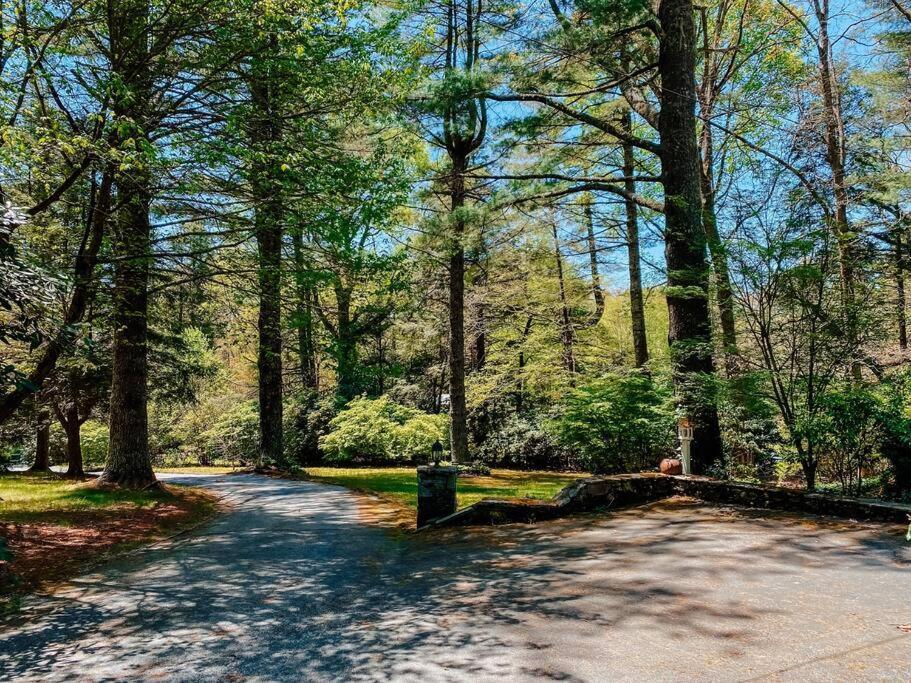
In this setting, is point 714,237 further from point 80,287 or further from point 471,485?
point 80,287

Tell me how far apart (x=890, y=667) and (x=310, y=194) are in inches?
277

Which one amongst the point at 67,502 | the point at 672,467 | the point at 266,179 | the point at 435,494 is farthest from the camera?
the point at 67,502

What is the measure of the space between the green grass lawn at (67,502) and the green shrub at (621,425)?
7899mm

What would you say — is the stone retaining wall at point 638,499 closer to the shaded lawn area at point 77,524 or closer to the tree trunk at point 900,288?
the tree trunk at point 900,288

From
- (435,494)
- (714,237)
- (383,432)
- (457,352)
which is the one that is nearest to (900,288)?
(714,237)

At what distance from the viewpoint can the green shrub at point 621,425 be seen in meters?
10.6

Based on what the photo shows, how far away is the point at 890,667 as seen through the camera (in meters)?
2.87

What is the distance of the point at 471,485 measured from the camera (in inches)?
503

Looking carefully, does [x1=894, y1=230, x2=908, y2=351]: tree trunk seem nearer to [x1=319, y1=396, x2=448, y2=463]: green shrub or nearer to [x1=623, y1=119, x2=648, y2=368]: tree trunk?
[x1=623, y1=119, x2=648, y2=368]: tree trunk

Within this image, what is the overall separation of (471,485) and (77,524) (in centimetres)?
753

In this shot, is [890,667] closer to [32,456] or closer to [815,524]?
[815,524]

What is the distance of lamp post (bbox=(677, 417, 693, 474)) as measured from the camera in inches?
332

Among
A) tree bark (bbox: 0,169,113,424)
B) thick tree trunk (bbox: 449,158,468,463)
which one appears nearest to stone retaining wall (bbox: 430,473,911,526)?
tree bark (bbox: 0,169,113,424)

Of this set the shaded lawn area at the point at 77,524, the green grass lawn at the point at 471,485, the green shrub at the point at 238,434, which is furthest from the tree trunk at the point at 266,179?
the green shrub at the point at 238,434
